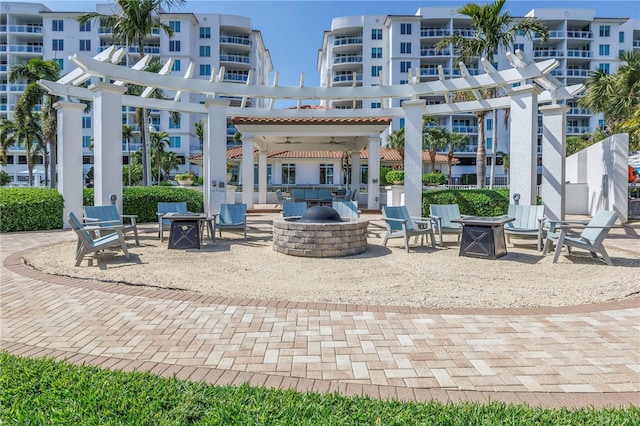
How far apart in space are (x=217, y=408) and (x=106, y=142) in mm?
10197

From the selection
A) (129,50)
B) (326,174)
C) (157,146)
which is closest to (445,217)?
(326,174)

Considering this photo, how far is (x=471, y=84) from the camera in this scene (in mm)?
11594

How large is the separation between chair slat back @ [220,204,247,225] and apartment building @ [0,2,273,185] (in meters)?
42.0

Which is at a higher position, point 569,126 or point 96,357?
point 569,126

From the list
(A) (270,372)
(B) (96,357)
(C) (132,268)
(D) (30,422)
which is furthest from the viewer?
(C) (132,268)

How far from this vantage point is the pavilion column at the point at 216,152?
12.2 m

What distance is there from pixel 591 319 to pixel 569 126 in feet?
194

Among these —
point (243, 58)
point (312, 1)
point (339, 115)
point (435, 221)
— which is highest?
point (243, 58)

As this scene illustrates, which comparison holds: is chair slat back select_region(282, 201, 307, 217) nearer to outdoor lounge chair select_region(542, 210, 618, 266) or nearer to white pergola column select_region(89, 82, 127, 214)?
white pergola column select_region(89, 82, 127, 214)

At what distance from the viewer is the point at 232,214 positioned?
34.8ft

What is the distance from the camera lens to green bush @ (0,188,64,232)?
11.4 metres

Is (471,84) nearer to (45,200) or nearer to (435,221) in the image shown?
(435,221)

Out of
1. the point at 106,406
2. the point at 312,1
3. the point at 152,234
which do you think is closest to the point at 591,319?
the point at 106,406

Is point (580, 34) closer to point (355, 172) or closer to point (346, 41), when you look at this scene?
point (346, 41)
